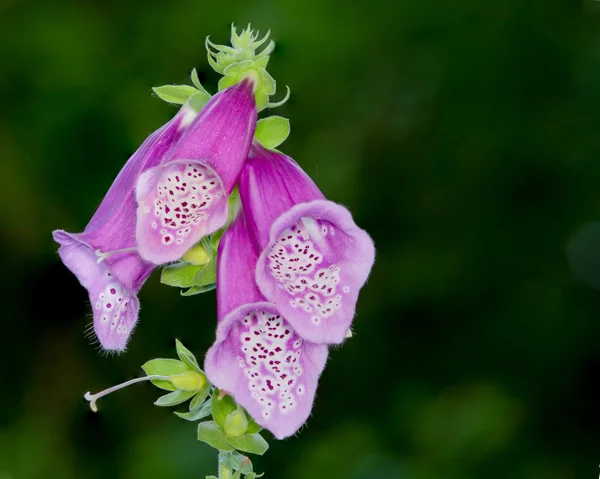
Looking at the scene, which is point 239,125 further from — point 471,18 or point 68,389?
point 471,18

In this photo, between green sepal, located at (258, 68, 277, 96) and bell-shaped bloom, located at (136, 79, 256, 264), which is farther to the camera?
green sepal, located at (258, 68, 277, 96)

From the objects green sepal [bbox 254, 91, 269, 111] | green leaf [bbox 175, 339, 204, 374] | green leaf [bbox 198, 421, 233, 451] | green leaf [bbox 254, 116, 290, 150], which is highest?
green sepal [bbox 254, 91, 269, 111]

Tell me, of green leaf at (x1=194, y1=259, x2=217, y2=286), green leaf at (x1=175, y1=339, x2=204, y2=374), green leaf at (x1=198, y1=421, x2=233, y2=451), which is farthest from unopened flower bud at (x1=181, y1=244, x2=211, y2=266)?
green leaf at (x1=198, y1=421, x2=233, y2=451)

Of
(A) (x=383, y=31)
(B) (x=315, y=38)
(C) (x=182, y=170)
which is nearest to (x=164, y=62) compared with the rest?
(B) (x=315, y=38)

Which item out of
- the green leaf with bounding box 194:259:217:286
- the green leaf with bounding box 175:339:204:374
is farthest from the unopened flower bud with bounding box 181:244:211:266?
the green leaf with bounding box 175:339:204:374

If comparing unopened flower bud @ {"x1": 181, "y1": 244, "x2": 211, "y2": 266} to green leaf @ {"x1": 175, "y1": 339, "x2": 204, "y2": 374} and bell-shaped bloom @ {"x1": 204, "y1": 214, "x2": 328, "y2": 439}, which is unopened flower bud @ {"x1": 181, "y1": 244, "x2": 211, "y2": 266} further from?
green leaf @ {"x1": 175, "y1": 339, "x2": 204, "y2": 374}

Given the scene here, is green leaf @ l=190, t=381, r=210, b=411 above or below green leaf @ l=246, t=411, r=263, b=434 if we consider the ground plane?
above

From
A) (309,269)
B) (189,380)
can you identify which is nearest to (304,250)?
(309,269)
